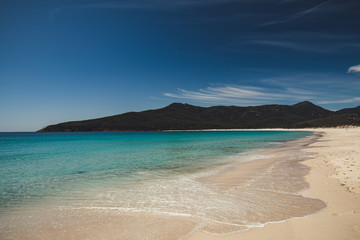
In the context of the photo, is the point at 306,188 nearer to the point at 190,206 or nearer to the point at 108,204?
the point at 190,206

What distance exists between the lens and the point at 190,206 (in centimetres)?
706

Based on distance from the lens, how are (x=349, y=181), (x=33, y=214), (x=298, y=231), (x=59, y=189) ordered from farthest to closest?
(x=59, y=189) → (x=349, y=181) → (x=33, y=214) → (x=298, y=231)

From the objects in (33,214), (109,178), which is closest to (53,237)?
(33,214)

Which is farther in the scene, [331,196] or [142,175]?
[142,175]

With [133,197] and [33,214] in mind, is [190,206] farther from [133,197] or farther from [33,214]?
[33,214]

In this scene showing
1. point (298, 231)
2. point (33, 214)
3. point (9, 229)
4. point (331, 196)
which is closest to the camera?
point (298, 231)

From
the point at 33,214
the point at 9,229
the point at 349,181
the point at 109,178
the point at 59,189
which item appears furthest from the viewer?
the point at 109,178

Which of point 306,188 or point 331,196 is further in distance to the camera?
point 306,188

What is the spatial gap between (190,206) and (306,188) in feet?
17.8

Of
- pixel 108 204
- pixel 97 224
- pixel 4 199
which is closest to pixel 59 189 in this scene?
pixel 4 199

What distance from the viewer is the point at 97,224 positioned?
5.84 m

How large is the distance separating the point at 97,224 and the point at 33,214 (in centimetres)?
279

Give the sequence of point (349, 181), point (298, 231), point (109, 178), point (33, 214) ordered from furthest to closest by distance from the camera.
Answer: point (109, 178) → point (349, 181) → point (33, 214) → point (298, 231)

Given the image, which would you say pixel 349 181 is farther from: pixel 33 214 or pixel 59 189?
pixel 59 189
